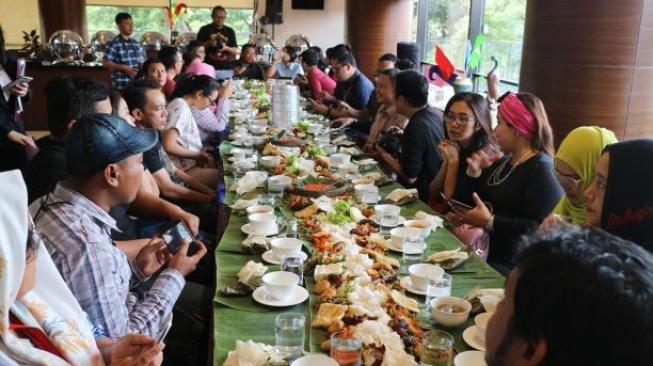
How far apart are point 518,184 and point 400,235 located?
818 millimetres

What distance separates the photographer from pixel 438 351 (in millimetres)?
1488

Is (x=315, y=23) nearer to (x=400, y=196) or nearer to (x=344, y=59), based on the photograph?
(x=344, y=59)

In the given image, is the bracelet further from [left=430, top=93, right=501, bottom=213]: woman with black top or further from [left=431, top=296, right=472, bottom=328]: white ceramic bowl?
[left=431, top=296, right=472, bottom=328]: white ceramic bowl

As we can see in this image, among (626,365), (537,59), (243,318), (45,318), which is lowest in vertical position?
(243,318)

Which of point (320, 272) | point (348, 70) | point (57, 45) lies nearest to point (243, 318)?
point (320, 272)

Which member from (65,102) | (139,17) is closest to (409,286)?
(65,102)

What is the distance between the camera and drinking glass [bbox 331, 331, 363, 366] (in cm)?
148

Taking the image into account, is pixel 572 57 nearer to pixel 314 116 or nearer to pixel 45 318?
pixel 314 116

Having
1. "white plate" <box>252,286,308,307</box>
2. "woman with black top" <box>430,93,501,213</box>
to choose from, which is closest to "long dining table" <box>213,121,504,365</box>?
"white plate" <box>252,286,308,307</box>

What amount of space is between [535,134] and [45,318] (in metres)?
2.31

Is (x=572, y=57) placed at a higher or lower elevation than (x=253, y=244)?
higher

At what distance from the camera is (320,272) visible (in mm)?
1984

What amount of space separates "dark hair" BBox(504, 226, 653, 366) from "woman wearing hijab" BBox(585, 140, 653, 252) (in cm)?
107

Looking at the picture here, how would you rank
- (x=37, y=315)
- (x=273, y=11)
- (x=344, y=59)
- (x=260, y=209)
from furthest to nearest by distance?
(x=273, y=11) → (x=344, y=59) → (x=260, y=209) → (x=37, y=315)
